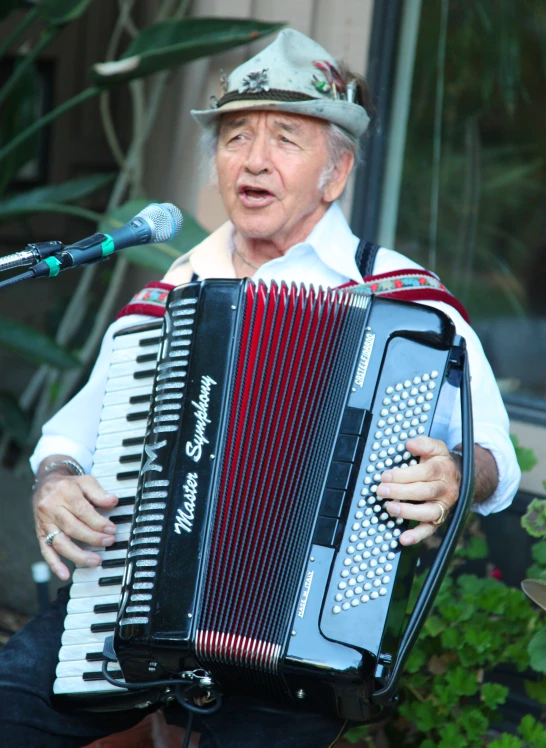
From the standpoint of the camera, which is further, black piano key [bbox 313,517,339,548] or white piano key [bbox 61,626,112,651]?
white piano key [bbox 61,626,112,651]

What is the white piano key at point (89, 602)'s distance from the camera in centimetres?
182

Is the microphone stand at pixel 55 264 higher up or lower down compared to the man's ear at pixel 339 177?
lower down

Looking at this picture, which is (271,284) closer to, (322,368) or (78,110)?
(322,368)

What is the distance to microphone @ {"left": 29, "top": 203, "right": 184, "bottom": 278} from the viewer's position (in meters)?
1.45

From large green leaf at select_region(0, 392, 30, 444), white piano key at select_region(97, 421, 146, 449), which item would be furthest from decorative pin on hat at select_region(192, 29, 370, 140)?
large green leaf at select_region(0, 392, 30, 444)

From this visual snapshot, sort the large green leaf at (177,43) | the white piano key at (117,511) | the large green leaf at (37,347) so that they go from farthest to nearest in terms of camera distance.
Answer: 1. the large green leaf at (37,347)
2. the large green leaf at (177,43)
3. the white piano key at (117,511)

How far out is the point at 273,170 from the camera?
6.97 ft

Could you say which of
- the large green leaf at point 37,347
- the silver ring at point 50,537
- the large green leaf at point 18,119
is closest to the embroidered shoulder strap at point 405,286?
the silver ring at point 50,537

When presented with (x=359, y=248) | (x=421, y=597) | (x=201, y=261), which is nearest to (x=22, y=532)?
(x=201, y=261)

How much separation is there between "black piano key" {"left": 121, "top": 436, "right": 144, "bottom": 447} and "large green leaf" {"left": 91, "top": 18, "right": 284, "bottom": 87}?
1740 millimetres

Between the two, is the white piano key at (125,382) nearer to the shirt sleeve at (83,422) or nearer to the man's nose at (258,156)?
the shirt sleeve at (83,422)

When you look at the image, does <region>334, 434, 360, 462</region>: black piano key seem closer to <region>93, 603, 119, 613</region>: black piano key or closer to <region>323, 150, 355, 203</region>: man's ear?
<region>93, 603, 119, 613</region>: black piano key

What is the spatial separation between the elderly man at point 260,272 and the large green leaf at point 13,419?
1734 millimetres

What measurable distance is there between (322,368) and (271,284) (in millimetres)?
184
